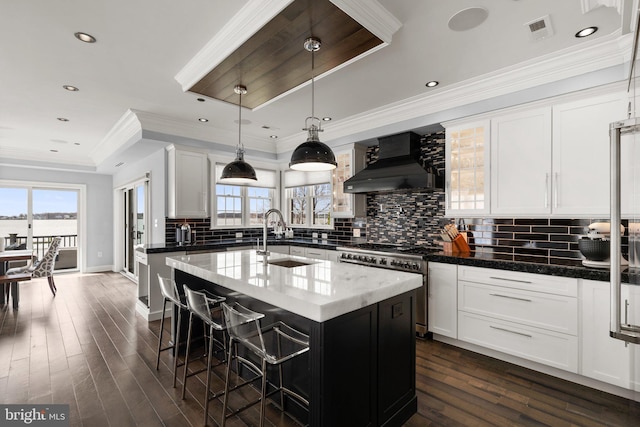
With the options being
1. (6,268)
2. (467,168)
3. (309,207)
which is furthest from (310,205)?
(6,268)

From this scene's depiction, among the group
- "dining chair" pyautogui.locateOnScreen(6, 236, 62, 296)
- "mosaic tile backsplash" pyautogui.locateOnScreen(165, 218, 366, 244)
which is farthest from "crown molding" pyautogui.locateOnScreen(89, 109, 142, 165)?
"dining chair" pyautogui.locateOnScreen(6, 236, 62, 296)

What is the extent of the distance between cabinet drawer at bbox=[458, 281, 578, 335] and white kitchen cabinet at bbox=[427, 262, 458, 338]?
0.27 ft

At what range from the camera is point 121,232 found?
7566mm

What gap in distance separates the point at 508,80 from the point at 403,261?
213 centimetres

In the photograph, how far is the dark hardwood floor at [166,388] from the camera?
6.79ft

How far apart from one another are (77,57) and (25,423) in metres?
2.93

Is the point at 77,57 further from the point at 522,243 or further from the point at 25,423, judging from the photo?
the point at 522,243

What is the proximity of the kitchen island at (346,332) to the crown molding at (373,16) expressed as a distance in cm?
172

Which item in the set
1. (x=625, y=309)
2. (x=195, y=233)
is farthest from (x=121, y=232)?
(x=625, y=309)

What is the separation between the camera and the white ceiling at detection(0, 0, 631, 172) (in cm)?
218

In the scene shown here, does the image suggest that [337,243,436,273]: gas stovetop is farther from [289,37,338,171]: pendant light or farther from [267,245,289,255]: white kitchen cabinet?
[289,37,338,171]: pendant light

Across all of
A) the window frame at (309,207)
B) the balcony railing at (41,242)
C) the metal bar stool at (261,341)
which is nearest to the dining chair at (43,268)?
the balcony railing at (41,242)

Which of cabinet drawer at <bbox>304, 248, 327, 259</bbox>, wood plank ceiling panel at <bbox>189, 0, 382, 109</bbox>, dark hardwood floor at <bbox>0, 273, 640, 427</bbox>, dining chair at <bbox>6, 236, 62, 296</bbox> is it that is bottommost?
dark hardwood floor at <bbox>0, 273, 640, 427</bbox>

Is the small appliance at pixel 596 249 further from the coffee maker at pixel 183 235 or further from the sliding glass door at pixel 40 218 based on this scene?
the sliding glass door at pixel 40 218
